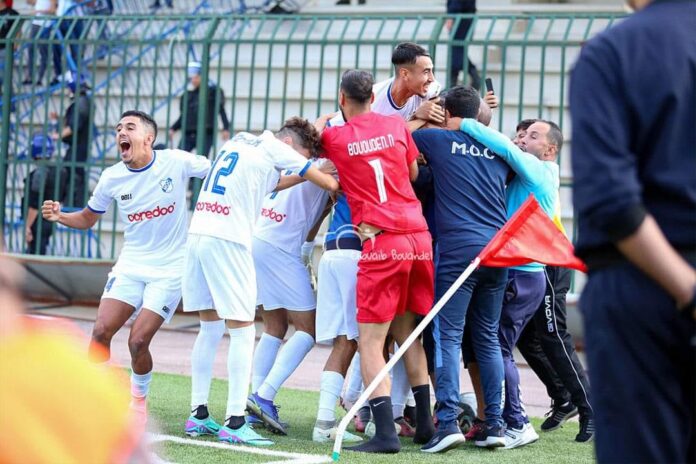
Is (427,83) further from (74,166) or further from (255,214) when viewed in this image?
(74,166)

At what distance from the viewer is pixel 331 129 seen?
6543 millimetres

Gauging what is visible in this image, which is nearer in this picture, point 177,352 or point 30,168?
point 177,352

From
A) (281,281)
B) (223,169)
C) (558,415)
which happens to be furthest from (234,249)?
(558,415)

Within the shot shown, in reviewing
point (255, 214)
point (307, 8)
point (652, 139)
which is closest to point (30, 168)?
point (307, 8)

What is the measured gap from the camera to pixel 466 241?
6.59m

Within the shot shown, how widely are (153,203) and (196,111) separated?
5.51m

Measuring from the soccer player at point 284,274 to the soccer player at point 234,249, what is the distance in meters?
0.58

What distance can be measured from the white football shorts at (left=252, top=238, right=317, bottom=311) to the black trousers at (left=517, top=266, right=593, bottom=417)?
4.97 ft

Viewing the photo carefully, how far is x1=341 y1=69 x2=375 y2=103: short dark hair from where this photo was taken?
6465mm

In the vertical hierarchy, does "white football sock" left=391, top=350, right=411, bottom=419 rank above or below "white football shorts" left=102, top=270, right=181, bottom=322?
below

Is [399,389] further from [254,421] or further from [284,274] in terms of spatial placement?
[284,274]

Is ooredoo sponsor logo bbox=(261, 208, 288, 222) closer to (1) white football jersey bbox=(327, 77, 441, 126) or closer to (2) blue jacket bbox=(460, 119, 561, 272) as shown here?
(1) white football jersey bbox=(327, 77, 441, 126)

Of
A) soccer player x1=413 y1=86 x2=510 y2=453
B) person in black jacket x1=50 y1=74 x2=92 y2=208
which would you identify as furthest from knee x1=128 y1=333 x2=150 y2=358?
person in black jacket x1=50 y1=74 x2=92 y2=208

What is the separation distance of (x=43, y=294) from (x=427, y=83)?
775cm
